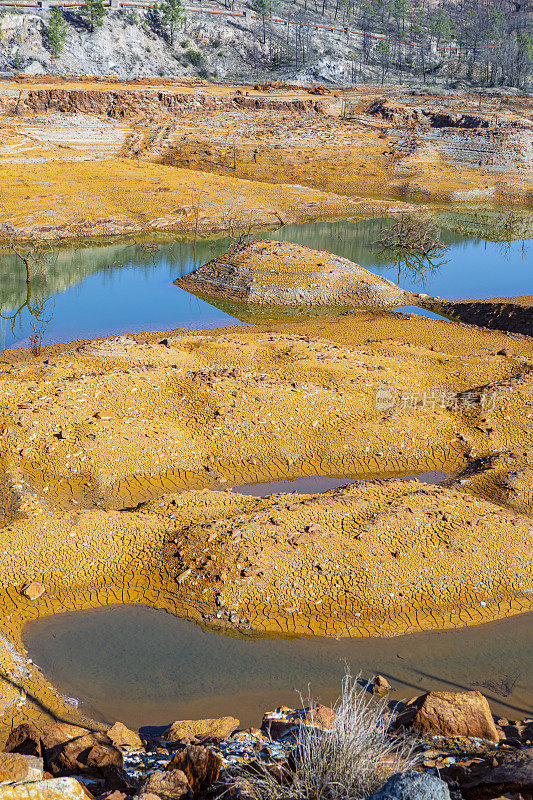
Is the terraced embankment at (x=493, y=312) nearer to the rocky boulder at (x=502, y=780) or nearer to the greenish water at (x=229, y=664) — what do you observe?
the greenish water at (x=229, y=664)

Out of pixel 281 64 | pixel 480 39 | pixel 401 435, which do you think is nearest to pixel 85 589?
pixel 401 435

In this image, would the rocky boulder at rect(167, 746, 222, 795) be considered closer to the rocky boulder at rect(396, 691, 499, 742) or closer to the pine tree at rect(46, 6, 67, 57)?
the rocky boulder at rect(396, 691, 499, 742)

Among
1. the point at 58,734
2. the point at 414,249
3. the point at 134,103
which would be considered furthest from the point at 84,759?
the point at 134,103

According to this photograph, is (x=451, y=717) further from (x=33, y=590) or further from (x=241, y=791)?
(x=33, y=590)

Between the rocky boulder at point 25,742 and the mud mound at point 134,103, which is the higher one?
the mud mound at point 134,103

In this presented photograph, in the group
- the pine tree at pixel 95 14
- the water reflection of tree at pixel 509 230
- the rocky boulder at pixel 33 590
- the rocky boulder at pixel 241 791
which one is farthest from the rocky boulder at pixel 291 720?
the pine tree at pixel 95 14
